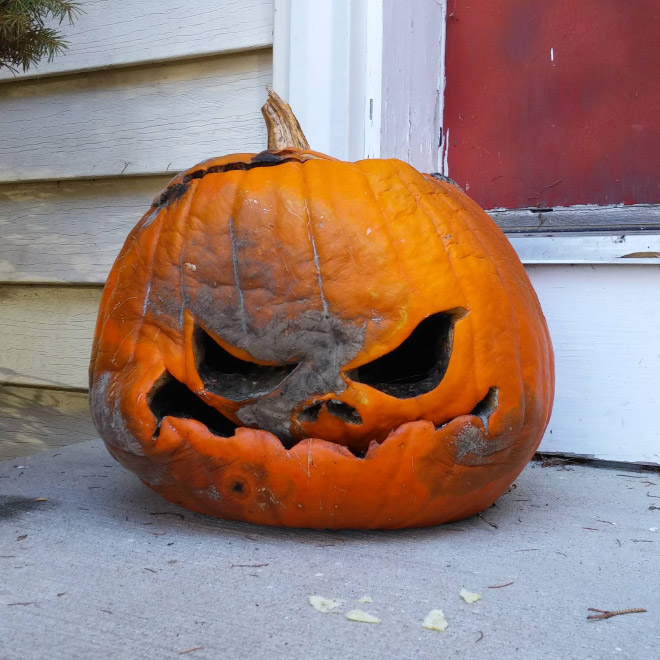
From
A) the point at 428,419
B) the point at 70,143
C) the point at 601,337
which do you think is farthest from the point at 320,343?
the point at 70,143

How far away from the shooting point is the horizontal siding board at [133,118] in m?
2.41

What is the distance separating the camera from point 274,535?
1.43 metres

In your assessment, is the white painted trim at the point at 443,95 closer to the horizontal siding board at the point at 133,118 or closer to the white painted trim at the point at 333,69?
the white painted trim at the point at 333,69

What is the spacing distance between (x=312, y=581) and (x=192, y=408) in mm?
506

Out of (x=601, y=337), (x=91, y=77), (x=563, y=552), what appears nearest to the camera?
(x=563, y=552)

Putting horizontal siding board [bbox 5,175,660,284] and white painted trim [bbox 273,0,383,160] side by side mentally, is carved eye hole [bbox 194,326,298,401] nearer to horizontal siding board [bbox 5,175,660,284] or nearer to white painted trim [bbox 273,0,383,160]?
white painted trim [bbox 273,0,383,160]

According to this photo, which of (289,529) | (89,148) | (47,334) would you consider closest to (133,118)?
(89,148)

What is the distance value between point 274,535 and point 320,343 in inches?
14.8

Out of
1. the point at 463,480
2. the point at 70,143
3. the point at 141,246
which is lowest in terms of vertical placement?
the point at 463,480

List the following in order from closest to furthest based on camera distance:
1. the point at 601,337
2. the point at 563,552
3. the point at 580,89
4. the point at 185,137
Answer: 1. the point at 563,552
2. the point at 601,337
3. the point at 580,89
4. the point at 185,137

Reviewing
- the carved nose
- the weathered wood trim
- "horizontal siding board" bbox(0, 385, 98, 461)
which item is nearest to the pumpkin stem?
the carved nose

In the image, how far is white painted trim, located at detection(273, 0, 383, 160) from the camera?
7.31ft

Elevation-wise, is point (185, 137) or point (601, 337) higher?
point (185, 137)

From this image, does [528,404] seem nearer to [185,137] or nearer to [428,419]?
[428,419]
